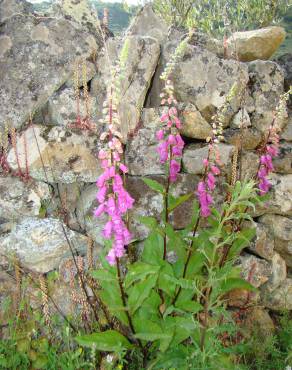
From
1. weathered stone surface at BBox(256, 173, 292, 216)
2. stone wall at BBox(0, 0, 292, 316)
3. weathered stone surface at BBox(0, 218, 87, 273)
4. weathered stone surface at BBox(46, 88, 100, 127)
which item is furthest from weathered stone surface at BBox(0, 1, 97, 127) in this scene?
weathered stone surface at BBox(256, 173, 292, 216)

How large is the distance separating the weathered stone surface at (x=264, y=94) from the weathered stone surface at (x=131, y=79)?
53.4 inches

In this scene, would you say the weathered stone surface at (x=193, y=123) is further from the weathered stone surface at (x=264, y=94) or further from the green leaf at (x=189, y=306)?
the green leaf at (x=189, y=306)

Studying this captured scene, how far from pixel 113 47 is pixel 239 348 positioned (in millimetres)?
3572

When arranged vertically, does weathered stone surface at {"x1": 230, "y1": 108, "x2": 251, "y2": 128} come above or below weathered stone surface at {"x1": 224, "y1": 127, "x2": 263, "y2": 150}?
above

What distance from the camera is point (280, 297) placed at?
5.32 metres

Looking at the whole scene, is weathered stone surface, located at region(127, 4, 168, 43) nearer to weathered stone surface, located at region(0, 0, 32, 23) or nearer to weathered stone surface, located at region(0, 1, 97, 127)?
weathered stone surface, located at region(0, 1, 97, 127)

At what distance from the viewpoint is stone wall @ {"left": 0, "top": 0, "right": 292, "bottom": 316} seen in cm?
463

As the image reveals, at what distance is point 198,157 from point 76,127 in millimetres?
1479

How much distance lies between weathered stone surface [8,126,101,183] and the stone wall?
11 mm

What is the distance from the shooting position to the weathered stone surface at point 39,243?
15.1 ft

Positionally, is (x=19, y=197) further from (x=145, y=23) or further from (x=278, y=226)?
(x=278, y=226)

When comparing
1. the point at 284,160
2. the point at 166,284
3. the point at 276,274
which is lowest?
the point at 276,274

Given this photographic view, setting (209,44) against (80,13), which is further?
(209,44)

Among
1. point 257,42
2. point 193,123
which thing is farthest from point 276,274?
point 257,42
